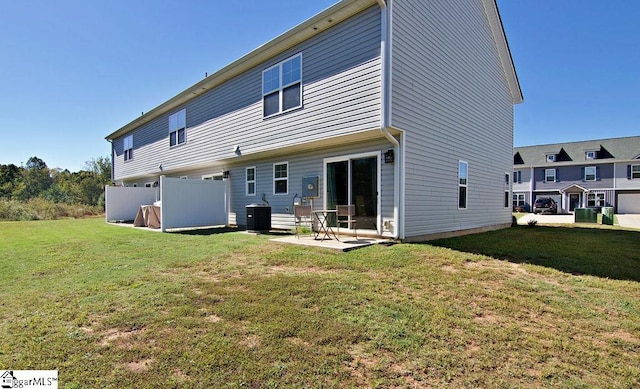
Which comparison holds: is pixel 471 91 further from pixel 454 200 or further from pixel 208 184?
pixel 208 184

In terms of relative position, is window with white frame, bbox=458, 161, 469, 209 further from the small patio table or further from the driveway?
the driveway

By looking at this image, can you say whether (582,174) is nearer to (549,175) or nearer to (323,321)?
(549,175)

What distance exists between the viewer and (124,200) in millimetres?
16250

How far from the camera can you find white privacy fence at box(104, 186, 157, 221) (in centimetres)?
1577

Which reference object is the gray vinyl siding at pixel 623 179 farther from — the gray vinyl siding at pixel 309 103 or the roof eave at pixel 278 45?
the roof eave at pixel 278 45

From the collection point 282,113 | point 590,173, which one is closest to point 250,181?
point 282,113

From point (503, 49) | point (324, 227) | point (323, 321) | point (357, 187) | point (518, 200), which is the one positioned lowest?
point (323, 321)

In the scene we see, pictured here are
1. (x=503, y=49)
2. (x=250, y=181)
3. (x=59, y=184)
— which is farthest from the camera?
(x=59, y=184)

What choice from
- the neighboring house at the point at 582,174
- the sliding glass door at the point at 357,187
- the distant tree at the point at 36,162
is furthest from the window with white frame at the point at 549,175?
the distant tree at the point at 36,162

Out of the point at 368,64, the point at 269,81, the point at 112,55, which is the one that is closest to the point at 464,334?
the point at 368,64

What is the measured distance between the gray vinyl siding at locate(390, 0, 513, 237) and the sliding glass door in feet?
3.01

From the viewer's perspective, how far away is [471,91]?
35.3 feet

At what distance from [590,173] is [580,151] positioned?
2866 millimetres

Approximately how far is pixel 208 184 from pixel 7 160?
5290 centimetres
